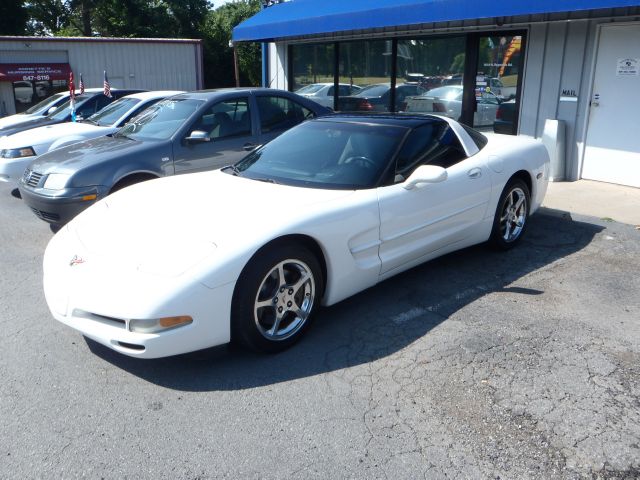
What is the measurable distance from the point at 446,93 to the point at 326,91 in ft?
11.8

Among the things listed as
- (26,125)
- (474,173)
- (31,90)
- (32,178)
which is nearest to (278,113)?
(32,178)

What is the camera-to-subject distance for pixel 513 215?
5656mm

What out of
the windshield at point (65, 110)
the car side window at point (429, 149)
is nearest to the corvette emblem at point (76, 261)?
the car side window at point (429, 149)

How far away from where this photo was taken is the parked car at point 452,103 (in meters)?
10.2

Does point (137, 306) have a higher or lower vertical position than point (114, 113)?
lower

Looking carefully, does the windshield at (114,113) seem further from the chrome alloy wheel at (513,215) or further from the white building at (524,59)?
the chrome alloy wheel at (513,215)

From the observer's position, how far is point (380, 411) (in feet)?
10.2

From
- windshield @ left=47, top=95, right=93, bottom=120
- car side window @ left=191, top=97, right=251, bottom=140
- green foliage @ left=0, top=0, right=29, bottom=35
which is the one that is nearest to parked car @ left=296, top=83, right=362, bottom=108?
windshield @ left=47, top=95, right=93, bottom=120

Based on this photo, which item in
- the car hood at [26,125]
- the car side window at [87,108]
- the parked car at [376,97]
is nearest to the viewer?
the car side window at [87,108]

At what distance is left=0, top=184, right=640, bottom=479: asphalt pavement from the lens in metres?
2.74

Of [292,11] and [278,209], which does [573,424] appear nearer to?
[278,209]

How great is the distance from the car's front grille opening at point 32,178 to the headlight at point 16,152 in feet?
6.67

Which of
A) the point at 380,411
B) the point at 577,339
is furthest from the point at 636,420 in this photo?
the point at 380,411

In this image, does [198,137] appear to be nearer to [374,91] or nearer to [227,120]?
[227,120]
